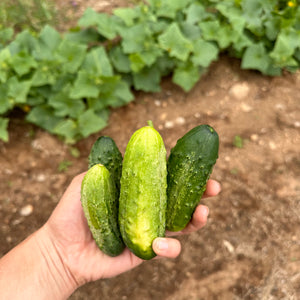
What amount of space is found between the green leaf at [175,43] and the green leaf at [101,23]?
713 mm

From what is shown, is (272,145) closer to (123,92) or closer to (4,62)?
(123,92)

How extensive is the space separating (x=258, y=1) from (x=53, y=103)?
3.53m

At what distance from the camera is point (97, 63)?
449 centimetres

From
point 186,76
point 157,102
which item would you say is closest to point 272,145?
point 186,76

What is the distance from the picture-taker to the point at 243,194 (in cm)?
414

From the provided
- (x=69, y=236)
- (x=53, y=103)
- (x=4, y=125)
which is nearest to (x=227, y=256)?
(x=69, y=236)

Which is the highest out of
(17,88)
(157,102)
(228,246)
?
(17,88)

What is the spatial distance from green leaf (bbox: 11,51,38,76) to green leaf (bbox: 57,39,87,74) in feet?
1.21

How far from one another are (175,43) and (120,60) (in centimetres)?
85

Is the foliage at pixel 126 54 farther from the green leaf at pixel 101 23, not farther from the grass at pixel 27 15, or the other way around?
the grass at pixel 27 15

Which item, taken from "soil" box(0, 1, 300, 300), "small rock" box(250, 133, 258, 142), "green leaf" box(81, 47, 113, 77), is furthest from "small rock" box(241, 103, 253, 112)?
"green leaf" box(81, 47, 113, 77)

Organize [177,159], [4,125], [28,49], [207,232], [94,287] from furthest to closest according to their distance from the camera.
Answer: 1. [28,49]
2. [4,125]
3. [207,232]
4. [94,287]
5. [177,159]

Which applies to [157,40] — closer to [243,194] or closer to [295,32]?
[295,32]

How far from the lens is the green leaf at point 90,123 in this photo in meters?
4.38
